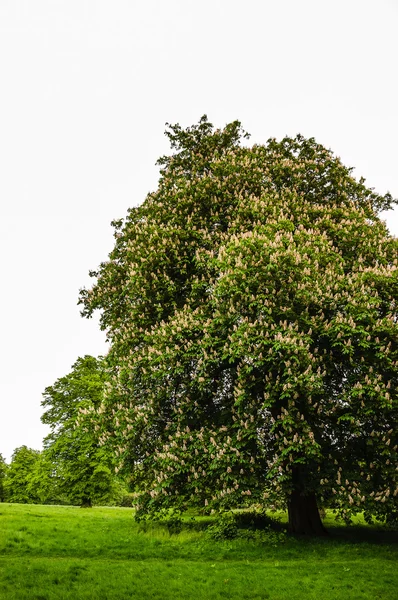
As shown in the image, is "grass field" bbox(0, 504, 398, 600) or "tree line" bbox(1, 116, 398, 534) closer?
"grass field" bbox(0, 504, 398, 600)

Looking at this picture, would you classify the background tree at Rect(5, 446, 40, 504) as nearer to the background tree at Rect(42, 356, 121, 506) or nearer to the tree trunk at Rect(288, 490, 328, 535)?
the background tree at Rect(42, 356, 121, 506)

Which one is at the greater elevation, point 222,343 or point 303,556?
point 222,343

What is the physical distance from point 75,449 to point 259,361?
95.1ft

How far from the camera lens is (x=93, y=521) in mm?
25422

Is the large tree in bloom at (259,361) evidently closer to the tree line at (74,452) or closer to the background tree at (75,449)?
the tree line at (74,452)

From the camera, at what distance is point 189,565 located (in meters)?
13.7

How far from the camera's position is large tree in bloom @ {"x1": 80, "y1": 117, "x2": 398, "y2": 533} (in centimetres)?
1491

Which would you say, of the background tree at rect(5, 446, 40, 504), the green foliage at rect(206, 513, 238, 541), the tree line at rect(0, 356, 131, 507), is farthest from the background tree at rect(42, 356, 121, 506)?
the background tree at rect(5, 446, 40, 504)

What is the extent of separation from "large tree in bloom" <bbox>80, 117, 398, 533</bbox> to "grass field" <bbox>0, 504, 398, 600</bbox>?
171 cm

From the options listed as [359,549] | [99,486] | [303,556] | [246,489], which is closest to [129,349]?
[246,489]

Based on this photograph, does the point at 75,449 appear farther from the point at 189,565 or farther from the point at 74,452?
the point at 189,565

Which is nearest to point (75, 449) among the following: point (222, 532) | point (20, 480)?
point (222, 532)

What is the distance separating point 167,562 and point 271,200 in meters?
15.0

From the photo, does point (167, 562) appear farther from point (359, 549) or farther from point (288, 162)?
point (288, 162)
